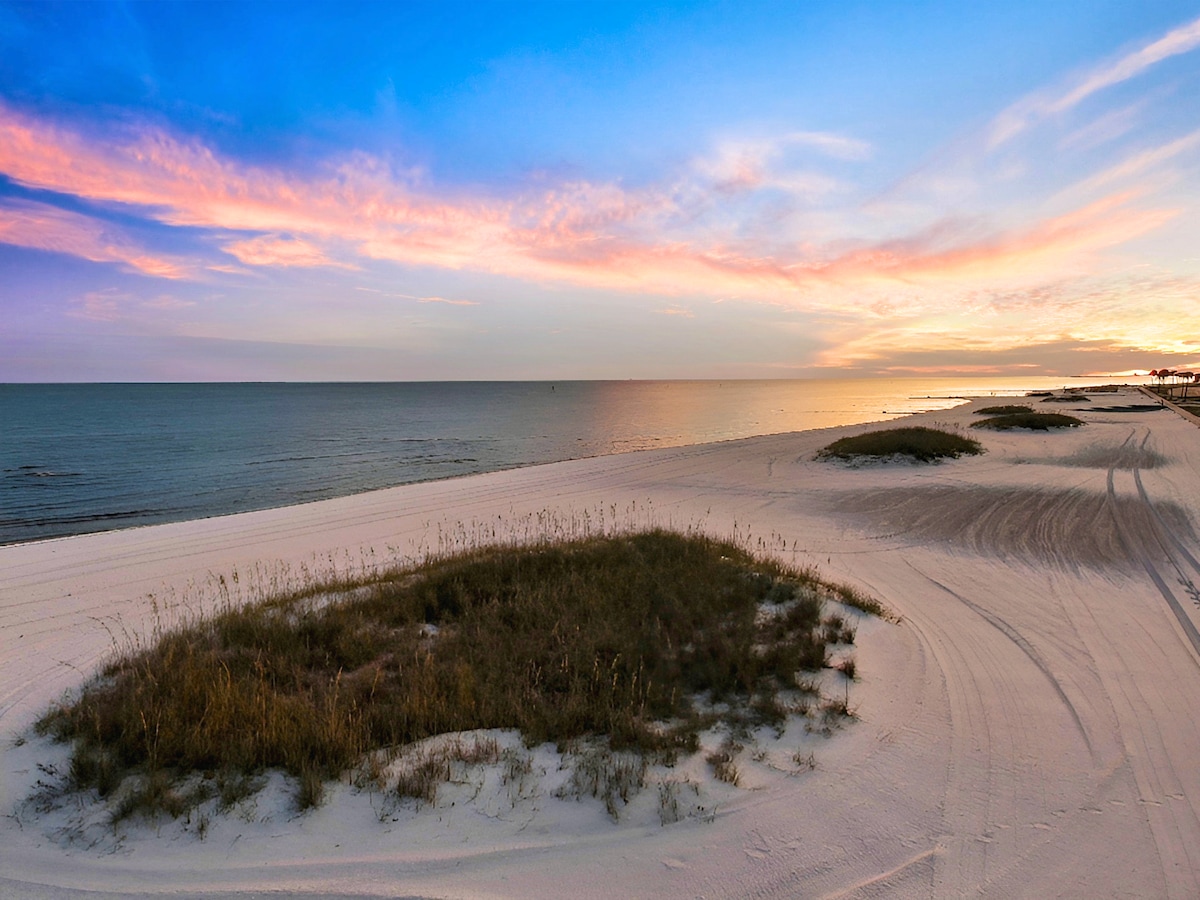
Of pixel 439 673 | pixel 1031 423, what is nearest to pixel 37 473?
pixel 439 673

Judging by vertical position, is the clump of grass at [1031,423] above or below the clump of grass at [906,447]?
above

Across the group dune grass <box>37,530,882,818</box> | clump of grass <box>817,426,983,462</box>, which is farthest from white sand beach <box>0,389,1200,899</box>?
clump of grass <box>817,426,983,462</box>

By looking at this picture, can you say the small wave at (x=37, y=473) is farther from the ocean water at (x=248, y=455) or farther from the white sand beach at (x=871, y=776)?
the white sand beach at (x=871, y=776)

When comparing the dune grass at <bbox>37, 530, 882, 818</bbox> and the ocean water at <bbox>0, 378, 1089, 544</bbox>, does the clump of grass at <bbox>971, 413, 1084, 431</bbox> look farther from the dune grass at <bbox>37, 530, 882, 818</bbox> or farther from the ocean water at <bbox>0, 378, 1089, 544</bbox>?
the dune grass at <bbox>37, 530, 882, 818</bbox>

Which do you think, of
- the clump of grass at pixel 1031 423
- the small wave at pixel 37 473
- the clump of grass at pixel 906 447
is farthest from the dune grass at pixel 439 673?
the clump of grass at pixel 1031 423

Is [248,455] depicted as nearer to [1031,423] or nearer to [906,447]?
[906,447]

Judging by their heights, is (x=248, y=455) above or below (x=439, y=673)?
below
